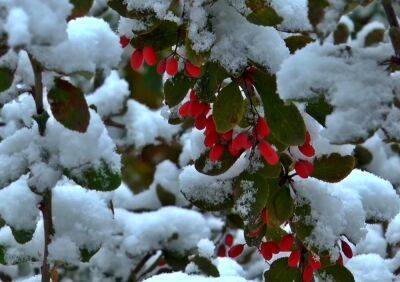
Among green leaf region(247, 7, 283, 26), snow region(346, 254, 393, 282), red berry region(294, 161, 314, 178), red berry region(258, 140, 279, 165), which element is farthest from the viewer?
snow region(346, 254, 393, 282)

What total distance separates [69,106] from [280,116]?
391 millimetres

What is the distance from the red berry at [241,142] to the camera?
3.86 ft

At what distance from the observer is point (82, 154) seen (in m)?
1.22

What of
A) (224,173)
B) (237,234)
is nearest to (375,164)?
(237,234)

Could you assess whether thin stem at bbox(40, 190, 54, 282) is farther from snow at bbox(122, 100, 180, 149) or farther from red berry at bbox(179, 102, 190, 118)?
snow at bbox(122, 100, 180, 149)

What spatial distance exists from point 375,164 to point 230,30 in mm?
1817

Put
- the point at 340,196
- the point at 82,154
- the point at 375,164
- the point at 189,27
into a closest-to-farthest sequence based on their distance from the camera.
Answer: the point at 189,27
the point at 82,154
the point at 340,196
the point at 375,164

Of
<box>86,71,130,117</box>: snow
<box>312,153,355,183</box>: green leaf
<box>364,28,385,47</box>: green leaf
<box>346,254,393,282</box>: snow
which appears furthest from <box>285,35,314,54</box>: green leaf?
<box>364,28,385,47</box>: green leaf

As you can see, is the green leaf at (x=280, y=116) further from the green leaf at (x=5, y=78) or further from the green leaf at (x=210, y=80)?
the green leaf at (x=5, y=78)

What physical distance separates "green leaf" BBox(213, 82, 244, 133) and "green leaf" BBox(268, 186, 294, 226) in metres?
0.21

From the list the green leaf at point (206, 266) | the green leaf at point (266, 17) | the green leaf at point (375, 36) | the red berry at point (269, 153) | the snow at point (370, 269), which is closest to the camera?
the green leaf at point (266, 17)

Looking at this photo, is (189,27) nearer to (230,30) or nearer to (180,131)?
(230,30)

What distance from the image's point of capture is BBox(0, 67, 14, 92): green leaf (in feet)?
3.69

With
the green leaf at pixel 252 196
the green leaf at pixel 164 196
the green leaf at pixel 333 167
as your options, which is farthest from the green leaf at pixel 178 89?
the green leaf at pixel 164 196
